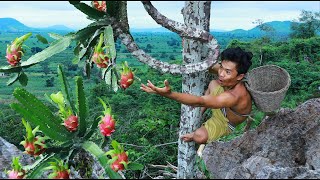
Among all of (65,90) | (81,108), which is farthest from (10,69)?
(81,108)

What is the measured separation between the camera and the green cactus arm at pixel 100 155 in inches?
113

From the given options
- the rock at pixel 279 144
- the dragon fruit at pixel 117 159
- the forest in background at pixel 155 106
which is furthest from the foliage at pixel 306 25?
the dragon fruit at pixel 117 159

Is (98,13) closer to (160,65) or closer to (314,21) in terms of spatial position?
(160,65)

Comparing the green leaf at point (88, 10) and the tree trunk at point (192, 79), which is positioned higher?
the green leaf at point (88, 10)

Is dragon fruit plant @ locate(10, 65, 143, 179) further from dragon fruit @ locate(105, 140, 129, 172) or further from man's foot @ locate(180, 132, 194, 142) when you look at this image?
man's foot @ locate(180, 132, 194, 142)

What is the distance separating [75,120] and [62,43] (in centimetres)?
A: 69

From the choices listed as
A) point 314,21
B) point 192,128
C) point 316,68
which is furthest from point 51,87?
point 192,128

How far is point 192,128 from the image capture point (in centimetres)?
423

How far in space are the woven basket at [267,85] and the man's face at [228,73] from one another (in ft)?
0.77

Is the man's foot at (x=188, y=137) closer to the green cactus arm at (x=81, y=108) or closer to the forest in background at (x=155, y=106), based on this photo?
the forest in background at (x=155, y=106)

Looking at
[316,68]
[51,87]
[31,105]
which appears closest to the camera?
[31,105]

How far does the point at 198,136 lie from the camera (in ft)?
13.6

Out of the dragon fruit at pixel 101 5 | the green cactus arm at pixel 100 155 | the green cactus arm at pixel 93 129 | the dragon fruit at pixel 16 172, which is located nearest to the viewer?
the green cactus arm at pixel 100 155

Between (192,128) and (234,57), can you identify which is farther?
(192,128)
